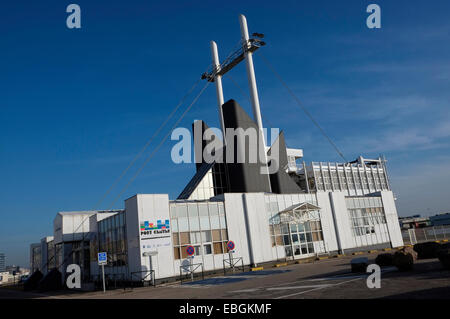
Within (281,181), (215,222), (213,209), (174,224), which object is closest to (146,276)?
(174,224)

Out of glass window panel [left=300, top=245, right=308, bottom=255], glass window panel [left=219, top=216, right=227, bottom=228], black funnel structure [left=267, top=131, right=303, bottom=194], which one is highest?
black funnel structure [left=267, top=131, right=303, bottom=194]

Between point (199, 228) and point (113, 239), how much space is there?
8036 mm

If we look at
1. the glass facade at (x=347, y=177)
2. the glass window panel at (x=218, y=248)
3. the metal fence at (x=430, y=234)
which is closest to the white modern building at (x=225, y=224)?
the glass window panel at (x=218, y=248)

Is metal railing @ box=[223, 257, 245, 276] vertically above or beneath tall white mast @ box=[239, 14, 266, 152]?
beneath

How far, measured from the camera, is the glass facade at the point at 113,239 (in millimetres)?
28541

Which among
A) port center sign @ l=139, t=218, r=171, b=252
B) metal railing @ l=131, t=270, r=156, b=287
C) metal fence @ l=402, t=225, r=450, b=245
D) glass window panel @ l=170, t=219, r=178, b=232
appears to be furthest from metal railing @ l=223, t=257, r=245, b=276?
metal fence @ l=402, t=225, r=450, b=245

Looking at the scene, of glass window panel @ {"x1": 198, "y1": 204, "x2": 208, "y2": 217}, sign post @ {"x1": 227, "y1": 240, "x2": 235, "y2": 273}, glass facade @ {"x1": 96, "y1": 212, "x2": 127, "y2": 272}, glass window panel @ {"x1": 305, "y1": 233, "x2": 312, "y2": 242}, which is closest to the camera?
sign post @ {"x1": 227, "y1": 240, "x2": 235, "y2": 273}

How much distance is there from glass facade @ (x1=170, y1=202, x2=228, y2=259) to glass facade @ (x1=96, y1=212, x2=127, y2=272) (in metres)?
4.48

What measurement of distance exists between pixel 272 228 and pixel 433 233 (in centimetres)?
3342

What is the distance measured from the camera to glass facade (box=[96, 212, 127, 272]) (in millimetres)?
28541

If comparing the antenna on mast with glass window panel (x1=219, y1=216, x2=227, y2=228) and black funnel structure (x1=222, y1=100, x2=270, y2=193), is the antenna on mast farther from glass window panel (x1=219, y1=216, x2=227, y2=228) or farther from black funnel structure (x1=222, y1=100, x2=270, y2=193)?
glass window panel (x1=219, y1=216, x2=227, y2=228)

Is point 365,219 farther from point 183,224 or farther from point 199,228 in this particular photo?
point 183,224

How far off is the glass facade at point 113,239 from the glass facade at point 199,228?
4.48 metres

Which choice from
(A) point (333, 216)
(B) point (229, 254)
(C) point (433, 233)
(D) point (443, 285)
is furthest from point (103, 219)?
(C) point (433, 233)
